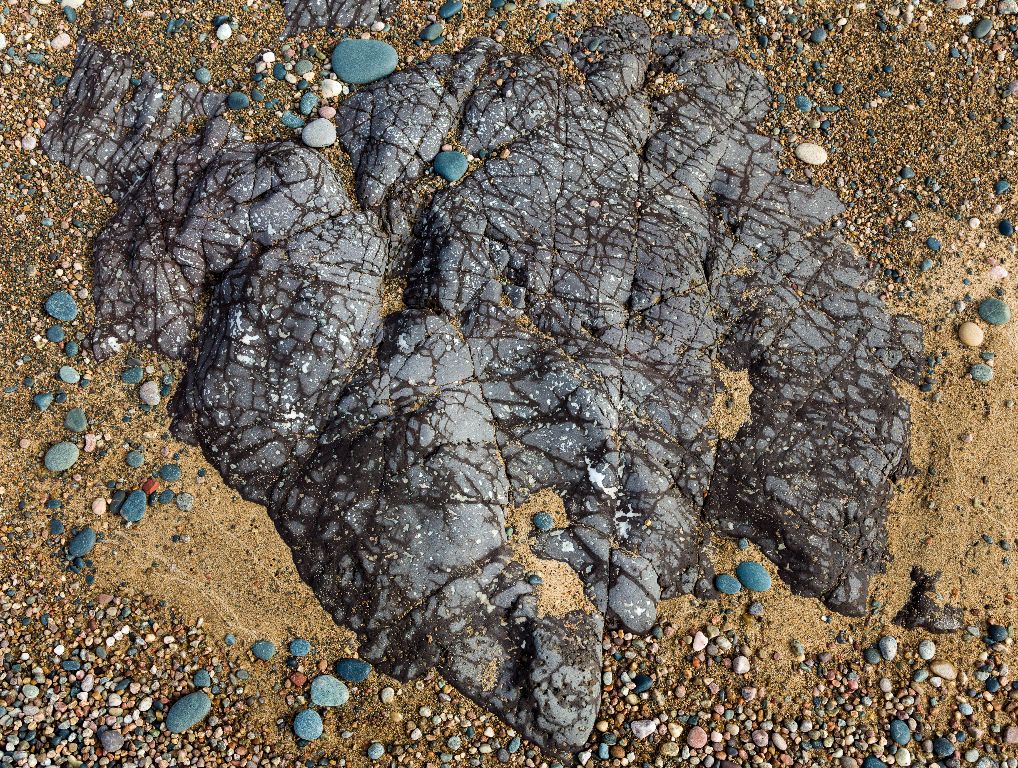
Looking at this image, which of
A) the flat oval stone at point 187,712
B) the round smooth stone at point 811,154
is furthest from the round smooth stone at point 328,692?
the round smooth stone at point 811,154

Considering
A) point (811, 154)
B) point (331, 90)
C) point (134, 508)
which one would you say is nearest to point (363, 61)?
point (331, 90)

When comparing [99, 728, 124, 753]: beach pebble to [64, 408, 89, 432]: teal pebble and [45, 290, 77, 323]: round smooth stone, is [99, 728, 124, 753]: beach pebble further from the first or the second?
[45, 290, 77, 323]: round smooth stone

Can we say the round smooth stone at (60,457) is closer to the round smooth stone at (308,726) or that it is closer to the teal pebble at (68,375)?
the teal pebble at (68,375)

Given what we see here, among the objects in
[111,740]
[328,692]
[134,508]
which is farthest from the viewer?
[134,508]

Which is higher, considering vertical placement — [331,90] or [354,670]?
[331,90]

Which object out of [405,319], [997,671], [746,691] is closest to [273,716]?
[405,319]

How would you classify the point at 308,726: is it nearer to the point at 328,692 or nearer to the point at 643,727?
the point at 328,692
